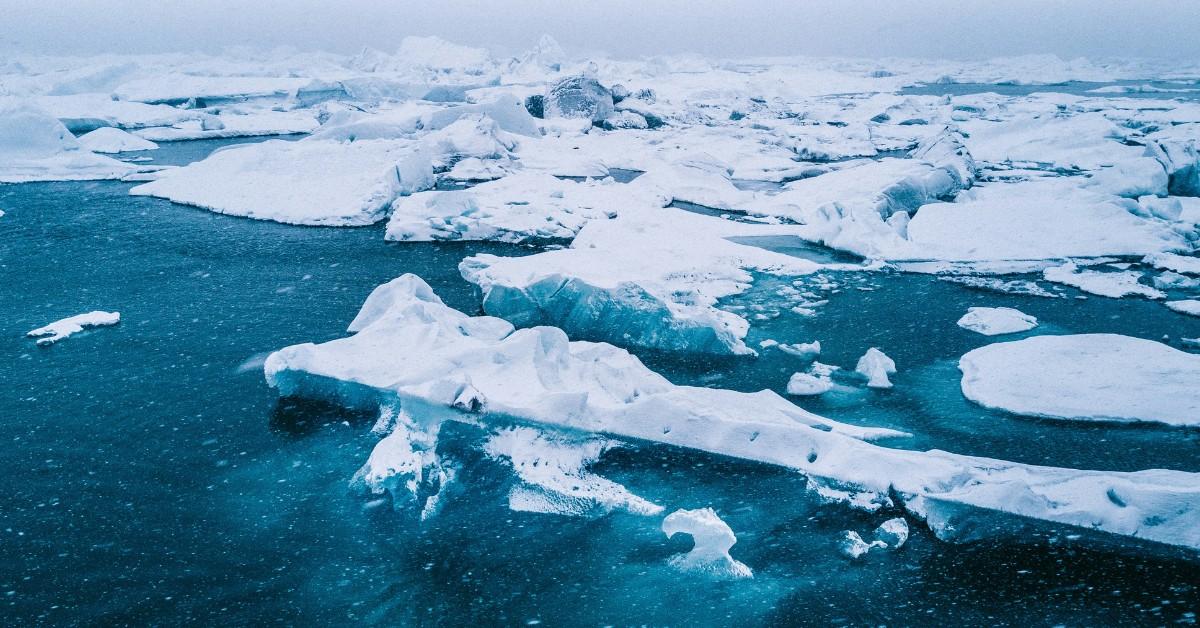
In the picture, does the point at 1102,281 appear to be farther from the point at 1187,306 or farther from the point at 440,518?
the point at 440,518

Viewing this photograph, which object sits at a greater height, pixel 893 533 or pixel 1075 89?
pixel 1075 89

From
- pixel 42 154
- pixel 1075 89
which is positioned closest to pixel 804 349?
pixel 42 154

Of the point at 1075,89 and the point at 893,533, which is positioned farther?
the point at 1075,89

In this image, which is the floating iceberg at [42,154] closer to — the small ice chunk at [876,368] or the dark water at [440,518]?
the dark water at [440,518]

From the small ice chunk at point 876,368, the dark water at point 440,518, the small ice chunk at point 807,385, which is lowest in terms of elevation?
the dark water at point 440,518

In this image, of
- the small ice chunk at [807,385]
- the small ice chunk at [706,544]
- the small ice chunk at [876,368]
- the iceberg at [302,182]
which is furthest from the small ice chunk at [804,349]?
the iceberg at [302,182]
